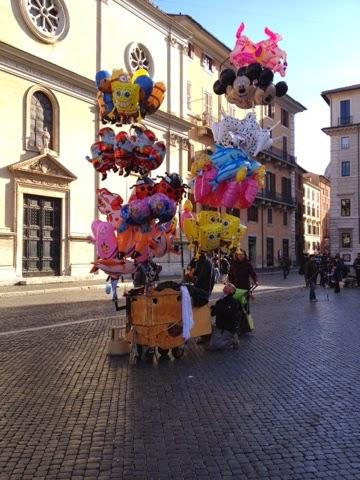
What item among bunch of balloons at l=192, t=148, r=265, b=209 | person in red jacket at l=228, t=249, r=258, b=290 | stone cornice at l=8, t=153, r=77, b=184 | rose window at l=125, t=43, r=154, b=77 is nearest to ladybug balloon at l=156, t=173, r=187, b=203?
bunch of balloons at l=192, t=148, r=265, b=209

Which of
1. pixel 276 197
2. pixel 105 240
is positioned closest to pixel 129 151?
pixel 105 240

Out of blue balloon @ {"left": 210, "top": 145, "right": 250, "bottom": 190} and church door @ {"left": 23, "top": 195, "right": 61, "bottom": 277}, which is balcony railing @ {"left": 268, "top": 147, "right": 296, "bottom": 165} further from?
blue balloon @ {"left": 210, "top": 145, "right": 250, "bottom": 190}

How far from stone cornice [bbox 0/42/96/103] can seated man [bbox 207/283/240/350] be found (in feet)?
61.1

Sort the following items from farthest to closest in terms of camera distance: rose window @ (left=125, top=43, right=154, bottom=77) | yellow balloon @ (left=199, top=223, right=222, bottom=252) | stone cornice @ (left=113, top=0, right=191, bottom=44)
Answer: stone cornice @ (left=113, top=0, right=191, bottom=44)
rose window @ (left=125, top=43, right=154, bottom=77)
yellow balloon @ (left=199, top=223, right=222, bottom=252)

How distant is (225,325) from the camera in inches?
348

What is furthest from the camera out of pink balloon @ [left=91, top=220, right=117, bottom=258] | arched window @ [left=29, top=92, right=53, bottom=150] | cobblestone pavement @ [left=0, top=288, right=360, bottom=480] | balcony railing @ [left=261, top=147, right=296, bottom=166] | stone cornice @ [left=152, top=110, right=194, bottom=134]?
balcony railing @ [left=261, top=147, right=296, bottom=166]

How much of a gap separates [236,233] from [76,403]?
5082 millimetres

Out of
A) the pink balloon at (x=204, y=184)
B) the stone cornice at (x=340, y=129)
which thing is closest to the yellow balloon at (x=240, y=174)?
the pink balloon at (x=204, y=184)

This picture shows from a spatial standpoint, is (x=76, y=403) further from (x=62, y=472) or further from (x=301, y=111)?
(x=301, y=111)

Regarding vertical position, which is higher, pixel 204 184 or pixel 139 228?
pixel 204 184

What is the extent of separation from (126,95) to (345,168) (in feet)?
172

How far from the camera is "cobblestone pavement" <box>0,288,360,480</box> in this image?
421cm

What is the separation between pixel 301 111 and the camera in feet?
189

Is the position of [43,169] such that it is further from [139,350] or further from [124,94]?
[139,350]
